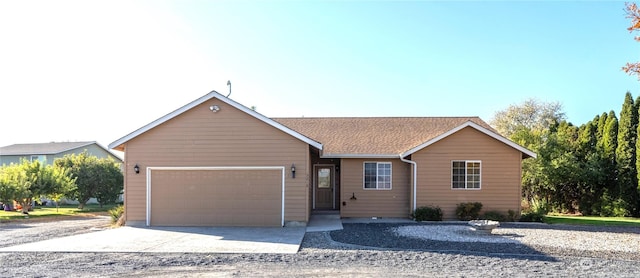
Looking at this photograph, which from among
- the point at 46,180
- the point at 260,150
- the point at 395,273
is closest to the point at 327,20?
the point at 260,150

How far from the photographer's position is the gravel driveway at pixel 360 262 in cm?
771

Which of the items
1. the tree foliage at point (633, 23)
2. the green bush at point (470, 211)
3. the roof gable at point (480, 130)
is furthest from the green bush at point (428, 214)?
the tree foliage at point (633, 23)

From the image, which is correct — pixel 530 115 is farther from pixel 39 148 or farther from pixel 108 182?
pixel 39 148

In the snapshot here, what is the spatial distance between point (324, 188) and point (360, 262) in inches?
421

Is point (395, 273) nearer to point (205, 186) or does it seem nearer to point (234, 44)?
point (205, 186)

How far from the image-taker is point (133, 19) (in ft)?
43.5

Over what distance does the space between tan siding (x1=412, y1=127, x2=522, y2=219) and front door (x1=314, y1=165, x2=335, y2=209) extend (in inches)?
162

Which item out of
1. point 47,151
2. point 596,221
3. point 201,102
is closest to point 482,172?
point 596,221

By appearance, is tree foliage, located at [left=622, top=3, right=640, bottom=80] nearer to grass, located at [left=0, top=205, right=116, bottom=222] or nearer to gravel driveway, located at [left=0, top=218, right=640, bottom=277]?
gravel driveway, located at [left=0, top=218, right=640, bottom=277]

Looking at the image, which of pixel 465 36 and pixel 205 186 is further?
pixel 465 36

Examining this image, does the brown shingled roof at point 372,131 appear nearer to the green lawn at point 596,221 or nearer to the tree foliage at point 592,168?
the green lawn at point 596,221

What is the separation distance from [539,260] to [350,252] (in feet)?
12.2

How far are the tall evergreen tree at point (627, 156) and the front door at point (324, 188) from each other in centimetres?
1366

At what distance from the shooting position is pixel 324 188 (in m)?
19.3
